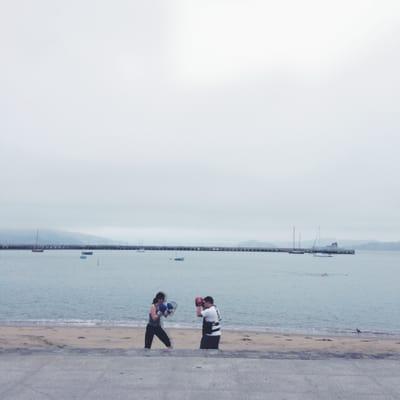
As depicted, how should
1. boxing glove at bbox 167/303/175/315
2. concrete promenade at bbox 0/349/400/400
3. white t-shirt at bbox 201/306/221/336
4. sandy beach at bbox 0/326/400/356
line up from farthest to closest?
sandy beach at bbox 0/326/400/356 → boxing glove at bbox 167/303/175/315 → white t-shirt at bbox 201/306/221/336 → concrete promenade at bbox 0/349/400/400

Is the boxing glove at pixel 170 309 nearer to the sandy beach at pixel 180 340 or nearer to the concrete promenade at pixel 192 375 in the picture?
the concrete promenade at pixel 192 375

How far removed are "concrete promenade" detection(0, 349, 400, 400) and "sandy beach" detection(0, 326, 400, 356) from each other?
30.2 feet

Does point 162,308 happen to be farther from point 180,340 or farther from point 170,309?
point 180,340

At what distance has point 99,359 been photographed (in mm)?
8562

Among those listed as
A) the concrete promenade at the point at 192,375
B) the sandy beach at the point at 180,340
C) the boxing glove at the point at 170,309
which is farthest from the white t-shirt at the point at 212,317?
the sandy beach at the point at 180,340

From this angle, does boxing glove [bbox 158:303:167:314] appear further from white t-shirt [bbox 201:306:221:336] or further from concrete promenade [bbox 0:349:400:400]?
concrete promenade [bbox 0:349:400:400]

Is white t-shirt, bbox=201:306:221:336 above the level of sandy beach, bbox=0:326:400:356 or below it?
above

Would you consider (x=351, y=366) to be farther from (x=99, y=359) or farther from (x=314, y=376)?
(x=99, y=359)

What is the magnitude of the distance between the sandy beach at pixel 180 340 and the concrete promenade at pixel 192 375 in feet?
30.2

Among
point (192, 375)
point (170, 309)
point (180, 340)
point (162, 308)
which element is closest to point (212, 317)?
point (170, 309)

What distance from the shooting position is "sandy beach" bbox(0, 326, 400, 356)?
18.7 meters

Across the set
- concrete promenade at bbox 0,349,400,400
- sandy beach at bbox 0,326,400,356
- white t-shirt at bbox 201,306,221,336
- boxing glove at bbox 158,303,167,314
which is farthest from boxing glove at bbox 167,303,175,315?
sandy beach at bbox 0,326,400,356

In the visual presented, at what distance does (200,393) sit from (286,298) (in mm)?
44123

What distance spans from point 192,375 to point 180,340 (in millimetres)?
13644
